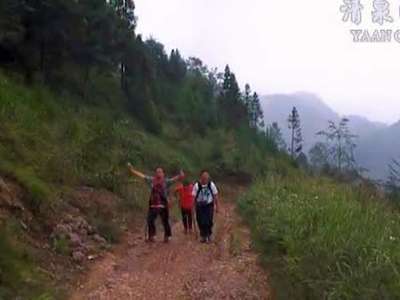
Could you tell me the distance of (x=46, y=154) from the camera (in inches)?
583

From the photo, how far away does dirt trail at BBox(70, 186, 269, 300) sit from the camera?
841cm

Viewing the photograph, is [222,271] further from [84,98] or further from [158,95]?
[158,95]

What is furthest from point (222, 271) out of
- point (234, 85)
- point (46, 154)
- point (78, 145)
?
point (234, 85)

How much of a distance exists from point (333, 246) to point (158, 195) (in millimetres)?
5559

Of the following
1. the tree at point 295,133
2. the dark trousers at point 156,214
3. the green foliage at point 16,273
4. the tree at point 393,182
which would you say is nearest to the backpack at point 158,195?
the dark trousers at point 156,214

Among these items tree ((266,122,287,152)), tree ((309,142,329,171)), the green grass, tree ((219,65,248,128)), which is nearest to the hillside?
the green grass

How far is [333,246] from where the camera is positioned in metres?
7.21

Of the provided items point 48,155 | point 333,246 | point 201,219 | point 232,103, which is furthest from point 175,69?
point 333,246

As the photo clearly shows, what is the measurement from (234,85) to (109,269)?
59928 millimetres

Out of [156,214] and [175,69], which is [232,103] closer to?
[175,69]

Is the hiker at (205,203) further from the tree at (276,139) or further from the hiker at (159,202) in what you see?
the tree at (276,139)

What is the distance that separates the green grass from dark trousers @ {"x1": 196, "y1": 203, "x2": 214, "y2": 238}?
48.0 inches

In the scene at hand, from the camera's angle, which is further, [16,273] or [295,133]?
[295,133]

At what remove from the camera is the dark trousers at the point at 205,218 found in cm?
1250
